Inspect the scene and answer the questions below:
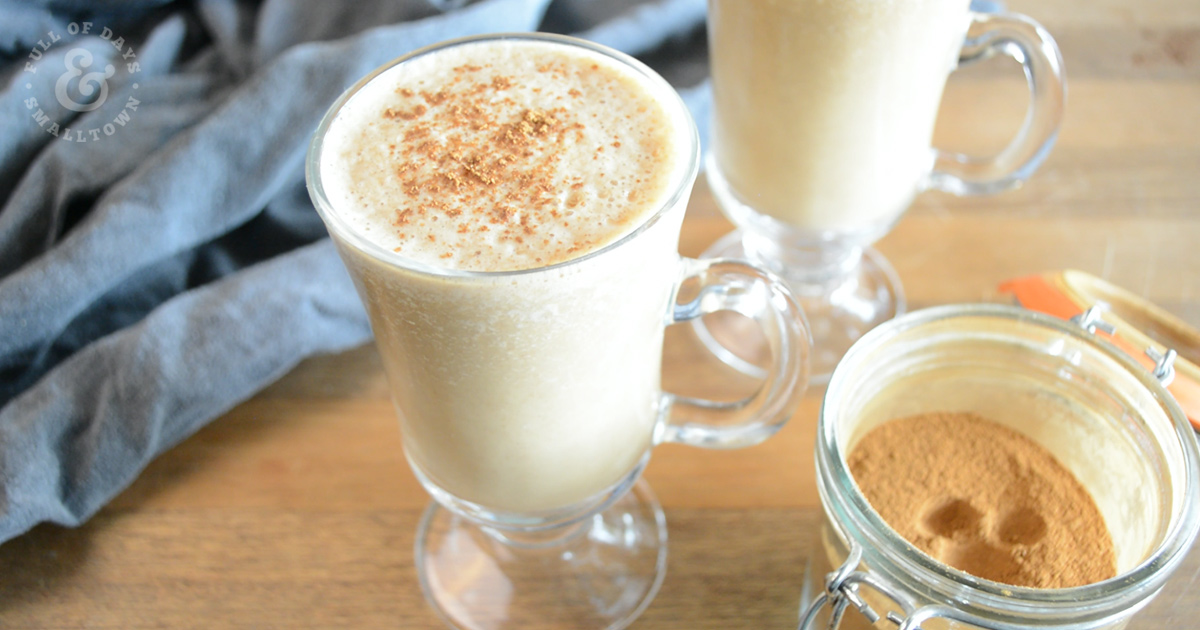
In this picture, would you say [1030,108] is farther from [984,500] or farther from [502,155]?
→ [502,155]

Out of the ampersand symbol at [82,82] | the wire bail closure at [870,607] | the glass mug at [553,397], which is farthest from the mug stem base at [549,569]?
the ampersand symbol at [82,82]

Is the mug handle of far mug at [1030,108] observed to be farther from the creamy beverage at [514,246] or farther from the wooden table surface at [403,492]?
the creamy beverage at [514,246]

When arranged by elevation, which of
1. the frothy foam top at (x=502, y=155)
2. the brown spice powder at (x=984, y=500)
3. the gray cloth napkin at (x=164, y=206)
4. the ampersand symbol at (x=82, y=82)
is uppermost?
the frothy foam top at (x=502, y=155)

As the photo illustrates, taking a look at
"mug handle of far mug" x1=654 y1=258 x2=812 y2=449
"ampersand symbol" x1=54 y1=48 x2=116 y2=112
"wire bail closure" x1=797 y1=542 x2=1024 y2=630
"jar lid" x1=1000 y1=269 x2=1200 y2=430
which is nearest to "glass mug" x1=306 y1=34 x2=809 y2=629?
"mug handle of far mug" x1=654 y1=258 x2=812 y2=449

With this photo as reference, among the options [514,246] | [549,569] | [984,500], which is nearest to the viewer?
[514,246]

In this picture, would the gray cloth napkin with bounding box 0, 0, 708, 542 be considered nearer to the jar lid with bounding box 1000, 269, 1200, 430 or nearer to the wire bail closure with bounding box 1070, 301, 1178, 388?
the jar lid with bounding box 1000, 269, 1200, 430

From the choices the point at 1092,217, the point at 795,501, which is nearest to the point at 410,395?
the point at 795,501

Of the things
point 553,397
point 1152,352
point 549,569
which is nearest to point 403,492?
point 549,569
